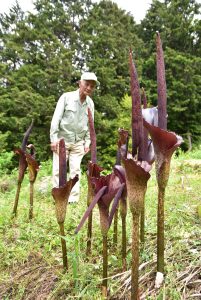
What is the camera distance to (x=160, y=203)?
145 centimetres

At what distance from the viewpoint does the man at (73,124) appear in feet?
16.0

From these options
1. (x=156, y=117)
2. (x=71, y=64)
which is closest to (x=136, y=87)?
(x=156, y=117)

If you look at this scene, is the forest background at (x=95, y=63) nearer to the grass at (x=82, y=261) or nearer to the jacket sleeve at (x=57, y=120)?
the jacket sleeve at (x=57, y=120)

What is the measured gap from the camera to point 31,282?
215 cm

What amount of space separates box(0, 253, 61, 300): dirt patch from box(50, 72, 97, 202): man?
2463 millimetres

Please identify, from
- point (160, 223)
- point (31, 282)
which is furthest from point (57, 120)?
point (160, 223)

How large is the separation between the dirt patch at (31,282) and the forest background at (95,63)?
13.9 meters

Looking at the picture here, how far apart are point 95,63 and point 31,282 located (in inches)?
696

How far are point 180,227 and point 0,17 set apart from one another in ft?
70.6

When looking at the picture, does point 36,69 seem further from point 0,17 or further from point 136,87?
point 136,87

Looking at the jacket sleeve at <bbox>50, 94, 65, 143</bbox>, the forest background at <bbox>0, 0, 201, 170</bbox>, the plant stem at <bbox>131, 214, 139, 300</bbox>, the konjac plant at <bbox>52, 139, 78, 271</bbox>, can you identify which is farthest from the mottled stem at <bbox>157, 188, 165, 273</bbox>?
the forest background at <bbox>0, 0, 201, 170</bbox>

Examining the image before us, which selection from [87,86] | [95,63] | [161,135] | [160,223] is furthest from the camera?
[95,63]

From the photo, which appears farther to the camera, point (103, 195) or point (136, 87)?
point (103, 195)

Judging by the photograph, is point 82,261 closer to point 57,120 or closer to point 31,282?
point 31,282
